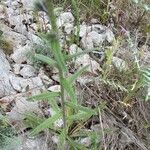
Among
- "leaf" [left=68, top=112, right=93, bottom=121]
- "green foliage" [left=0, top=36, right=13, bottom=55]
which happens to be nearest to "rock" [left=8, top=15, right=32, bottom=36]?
"green foliage" [left=0, top=36, right=13, bottom=55]

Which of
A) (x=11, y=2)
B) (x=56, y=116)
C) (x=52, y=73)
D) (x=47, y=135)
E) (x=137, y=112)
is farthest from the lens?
(x=11, y=2)

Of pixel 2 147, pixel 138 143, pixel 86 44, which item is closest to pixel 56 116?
pixel 2 147

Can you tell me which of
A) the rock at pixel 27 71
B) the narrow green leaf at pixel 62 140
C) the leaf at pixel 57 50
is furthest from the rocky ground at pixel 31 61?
the leaf at pixel 57 50

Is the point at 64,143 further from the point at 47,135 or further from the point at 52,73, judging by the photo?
the point at 52,73

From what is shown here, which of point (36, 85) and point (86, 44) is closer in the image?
point (36, 85)

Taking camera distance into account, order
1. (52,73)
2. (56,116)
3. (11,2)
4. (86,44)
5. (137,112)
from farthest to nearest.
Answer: (11,2) → (86,44) → (52,73) → (137,112) → (56,116)

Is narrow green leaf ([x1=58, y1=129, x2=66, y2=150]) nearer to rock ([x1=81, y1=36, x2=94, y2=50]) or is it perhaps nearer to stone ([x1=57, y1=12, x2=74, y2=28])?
rock ([x1=81, y1=36, x2=94, y2=50])

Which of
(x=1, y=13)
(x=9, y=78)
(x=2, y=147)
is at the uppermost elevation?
(x=1, y=13)

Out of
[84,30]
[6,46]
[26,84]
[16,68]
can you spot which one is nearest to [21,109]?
[26,84]
